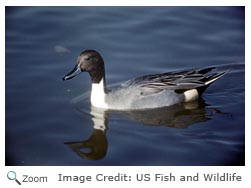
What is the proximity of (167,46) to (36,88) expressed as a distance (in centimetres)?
241

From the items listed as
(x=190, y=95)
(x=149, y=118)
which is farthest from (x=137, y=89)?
(x=190, y=95)

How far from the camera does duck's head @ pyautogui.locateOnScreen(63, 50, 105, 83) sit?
7.70 m

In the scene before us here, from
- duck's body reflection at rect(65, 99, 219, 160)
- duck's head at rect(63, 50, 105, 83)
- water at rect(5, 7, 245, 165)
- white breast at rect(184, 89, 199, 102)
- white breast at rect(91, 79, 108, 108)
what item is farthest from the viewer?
white breast at rect(184, 89, 199, 102)

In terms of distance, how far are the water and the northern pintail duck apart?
15 centimetres

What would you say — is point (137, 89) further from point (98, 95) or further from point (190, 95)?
point (190, 95)

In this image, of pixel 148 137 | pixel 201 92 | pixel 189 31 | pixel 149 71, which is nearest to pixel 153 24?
pixel 189 31

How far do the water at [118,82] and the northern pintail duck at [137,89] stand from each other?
15 centimetres

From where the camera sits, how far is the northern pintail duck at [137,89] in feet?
25.5

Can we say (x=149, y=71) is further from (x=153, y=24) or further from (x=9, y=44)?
(x=9, y=44)

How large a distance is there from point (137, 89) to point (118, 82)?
677 millimetres

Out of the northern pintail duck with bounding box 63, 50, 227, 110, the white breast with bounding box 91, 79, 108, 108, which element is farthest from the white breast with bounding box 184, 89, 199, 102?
the white breast with bounding box 91, 79, 108, 108

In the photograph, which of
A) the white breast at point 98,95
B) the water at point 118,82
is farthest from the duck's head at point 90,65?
the water at point 118,82

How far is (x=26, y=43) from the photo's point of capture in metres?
9.30

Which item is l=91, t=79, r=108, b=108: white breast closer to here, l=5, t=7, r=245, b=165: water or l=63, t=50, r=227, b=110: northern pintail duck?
l=63, t=50, r=227, b=110: northern pintail duck
